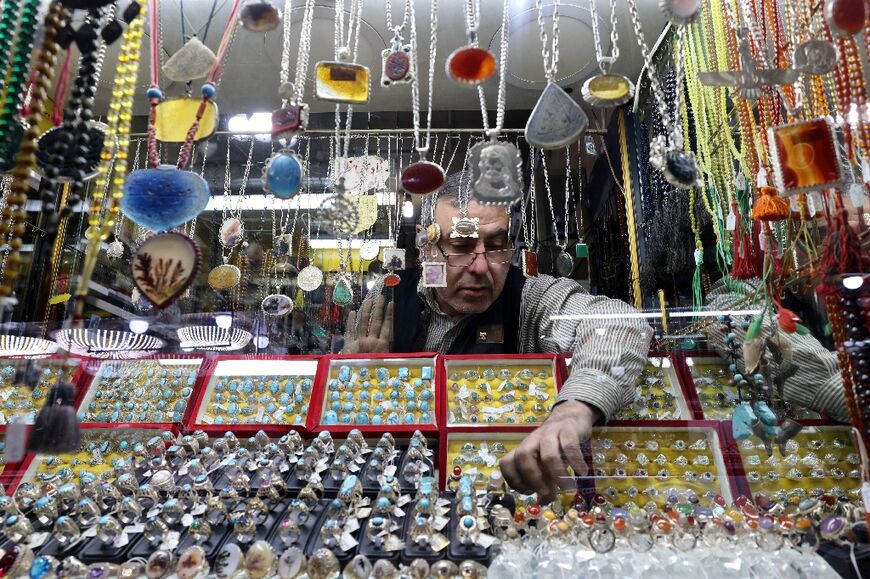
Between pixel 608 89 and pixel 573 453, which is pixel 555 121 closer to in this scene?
pixel 608 89

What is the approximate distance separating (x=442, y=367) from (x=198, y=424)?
633 mm

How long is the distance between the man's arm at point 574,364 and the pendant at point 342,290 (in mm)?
590

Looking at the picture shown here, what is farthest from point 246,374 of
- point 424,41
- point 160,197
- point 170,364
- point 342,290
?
point 424,41

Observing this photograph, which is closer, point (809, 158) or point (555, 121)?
point (809, 158)

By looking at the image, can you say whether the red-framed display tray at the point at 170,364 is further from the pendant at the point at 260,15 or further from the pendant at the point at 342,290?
the pendant at the point at 260,15

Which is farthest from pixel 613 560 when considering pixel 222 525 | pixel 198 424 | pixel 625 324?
pixel 198 424

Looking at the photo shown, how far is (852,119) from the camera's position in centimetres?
Result: 106

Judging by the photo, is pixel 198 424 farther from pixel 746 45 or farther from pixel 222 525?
pixel 746 45

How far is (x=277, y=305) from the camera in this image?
188cm

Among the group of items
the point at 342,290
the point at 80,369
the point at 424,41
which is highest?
the point at 424,41

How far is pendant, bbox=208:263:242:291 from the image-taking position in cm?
178

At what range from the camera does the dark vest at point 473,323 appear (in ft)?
5.36

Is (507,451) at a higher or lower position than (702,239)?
lower

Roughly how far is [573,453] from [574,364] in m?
0.31
